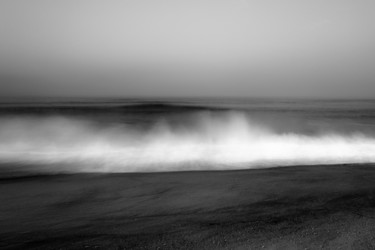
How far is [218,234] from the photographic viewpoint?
3.38m

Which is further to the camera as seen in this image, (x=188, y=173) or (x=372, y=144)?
(x=372, y=144)

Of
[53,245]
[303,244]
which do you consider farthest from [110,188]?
[303,244]

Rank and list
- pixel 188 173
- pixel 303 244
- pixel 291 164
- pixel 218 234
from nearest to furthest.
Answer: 1. pixel 303 244
2. pixel 218 234
3. pixel 188 173
4. pixel 291 164

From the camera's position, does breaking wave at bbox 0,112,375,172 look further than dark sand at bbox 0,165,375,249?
Yes

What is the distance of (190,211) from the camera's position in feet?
13.9

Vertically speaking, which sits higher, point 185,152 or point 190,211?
point 190,211

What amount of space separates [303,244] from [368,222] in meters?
1.31

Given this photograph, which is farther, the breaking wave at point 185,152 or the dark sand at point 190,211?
the breaking wave at point 185,152

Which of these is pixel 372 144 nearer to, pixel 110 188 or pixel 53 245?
pixel 110 188

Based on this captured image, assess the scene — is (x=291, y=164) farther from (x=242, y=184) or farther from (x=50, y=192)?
(x=50, y=192)

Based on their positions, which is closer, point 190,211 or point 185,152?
point 190,211

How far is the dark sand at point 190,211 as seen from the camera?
325 centimetres

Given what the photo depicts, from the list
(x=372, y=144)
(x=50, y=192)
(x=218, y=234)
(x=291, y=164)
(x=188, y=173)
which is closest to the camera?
(x=218, y=234)

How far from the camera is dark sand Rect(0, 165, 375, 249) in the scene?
3.25m
